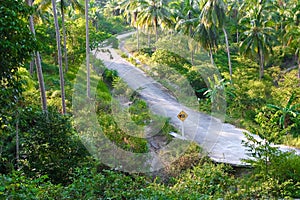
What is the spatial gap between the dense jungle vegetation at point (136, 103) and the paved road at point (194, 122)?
722 mm

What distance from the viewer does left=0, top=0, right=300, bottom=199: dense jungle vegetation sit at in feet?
20.3

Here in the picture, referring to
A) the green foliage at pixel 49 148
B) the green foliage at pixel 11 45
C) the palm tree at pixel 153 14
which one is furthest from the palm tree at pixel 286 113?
the green foliage at pixel 11 45

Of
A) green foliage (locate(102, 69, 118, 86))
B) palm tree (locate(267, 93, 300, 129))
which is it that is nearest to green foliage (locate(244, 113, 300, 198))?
palm tree (locate(267, 93, 300, 129))

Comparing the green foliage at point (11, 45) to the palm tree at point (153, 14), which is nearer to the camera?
the green foliage at point (11, 45)

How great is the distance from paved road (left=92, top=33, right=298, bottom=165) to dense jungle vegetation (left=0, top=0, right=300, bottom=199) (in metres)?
0.72

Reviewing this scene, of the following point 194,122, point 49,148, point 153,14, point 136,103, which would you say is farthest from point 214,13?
point 49,148

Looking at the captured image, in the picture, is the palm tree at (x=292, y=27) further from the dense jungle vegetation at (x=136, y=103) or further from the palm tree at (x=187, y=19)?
the palm tree at (x=187, y=19)

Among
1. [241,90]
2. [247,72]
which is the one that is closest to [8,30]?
[241,90]

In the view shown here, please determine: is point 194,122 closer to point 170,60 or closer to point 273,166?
point 170,60

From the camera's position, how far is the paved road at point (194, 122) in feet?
45.9

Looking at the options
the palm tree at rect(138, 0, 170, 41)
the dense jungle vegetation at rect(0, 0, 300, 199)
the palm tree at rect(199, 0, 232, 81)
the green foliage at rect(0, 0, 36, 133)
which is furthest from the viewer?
the palm tree at rect(138, 0, 170, 41)

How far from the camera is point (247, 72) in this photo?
28.3 metres

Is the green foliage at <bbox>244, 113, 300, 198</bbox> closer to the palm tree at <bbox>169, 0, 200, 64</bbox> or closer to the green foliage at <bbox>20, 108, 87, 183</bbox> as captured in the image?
the green foliage at <bbox>20, 108, 87, 183</bbox>

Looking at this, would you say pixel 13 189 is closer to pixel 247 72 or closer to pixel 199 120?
Answer: pixel 199 120
